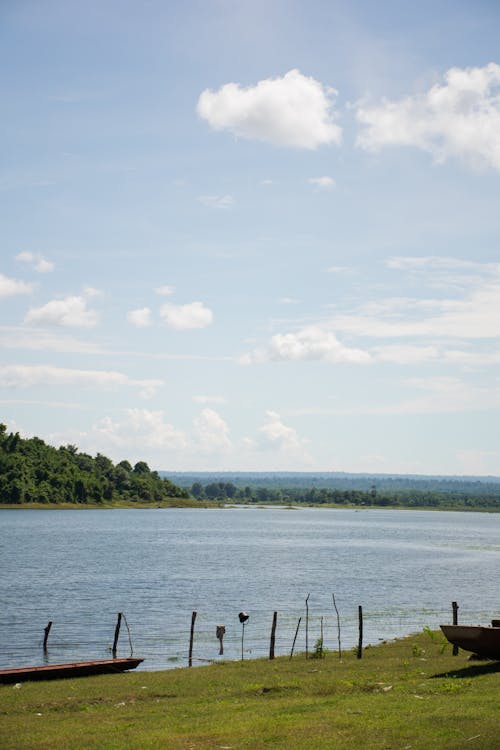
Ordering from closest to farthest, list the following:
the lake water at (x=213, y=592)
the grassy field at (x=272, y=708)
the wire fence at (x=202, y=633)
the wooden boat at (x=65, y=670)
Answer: the grassy field at (x=272, y=708) → the wooden boat at (x=65, y=670) → the wire fence at (x=202, y=633) → the lake water at (x=213, y=592)

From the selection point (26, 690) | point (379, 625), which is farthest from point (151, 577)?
point (26, 690)

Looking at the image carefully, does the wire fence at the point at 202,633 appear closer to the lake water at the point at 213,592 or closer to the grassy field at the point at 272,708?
the lake water at the point at 213,592

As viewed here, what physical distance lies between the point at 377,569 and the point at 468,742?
97.1 meters

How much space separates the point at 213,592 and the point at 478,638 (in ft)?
176

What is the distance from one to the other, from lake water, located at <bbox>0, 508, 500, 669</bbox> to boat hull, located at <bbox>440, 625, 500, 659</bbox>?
18.5 metres

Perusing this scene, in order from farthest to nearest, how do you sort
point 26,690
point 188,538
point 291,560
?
1. point 188,538
2. point 291,560
3. point 26,690

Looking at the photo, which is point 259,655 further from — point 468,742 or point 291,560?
point 291,560

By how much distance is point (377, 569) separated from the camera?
115688 mm

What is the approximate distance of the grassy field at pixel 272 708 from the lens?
2267 centimetres

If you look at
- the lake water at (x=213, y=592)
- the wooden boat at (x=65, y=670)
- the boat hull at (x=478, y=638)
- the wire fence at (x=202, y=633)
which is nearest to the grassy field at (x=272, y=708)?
the boat hull at (x=478, y=638)

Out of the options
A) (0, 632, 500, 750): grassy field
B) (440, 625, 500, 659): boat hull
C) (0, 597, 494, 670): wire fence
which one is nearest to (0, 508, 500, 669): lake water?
(0, 597, 494, 670): wire fence

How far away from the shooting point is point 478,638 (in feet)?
113

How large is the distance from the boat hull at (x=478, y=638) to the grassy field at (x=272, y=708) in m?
0.71

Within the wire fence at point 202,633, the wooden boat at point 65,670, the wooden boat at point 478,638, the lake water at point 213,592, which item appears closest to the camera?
the wooden boat at point 478,638
